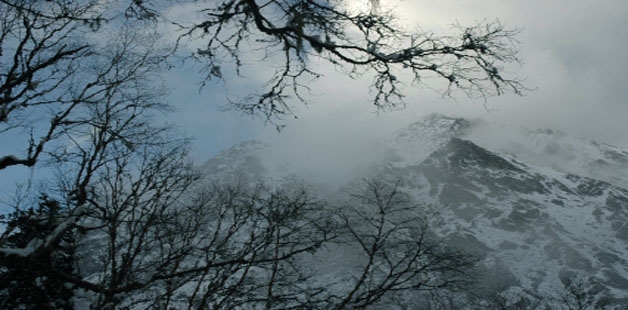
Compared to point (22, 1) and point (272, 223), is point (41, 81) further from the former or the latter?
point (272, 223)

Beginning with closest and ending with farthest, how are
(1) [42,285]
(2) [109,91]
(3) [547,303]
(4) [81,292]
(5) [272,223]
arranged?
(1) [42,285] < (4) [81,292] < (5) [272,223] < (2) [109,91] < (3) [547,303]

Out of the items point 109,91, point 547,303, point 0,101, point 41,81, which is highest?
point 109,91

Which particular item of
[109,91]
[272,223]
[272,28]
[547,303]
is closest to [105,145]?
[109,91]

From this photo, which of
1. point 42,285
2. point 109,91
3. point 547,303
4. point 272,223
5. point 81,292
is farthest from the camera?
point 547,303

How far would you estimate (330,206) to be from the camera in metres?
9.11

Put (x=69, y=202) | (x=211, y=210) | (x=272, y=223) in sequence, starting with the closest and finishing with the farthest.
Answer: (x=69, y=202) < (x=272, y=223) < (x=211, y=210)

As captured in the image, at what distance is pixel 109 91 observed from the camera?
8.94 meters

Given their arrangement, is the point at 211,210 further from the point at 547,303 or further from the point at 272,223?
the point at 547,303

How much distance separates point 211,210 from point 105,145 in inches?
110

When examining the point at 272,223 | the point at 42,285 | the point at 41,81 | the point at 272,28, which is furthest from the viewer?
the point at 272,223

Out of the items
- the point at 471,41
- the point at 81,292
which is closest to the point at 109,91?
the point at 81,292

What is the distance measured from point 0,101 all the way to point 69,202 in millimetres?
2270

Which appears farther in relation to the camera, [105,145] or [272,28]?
[105,145]

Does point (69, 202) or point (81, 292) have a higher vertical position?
point (69, 202)
